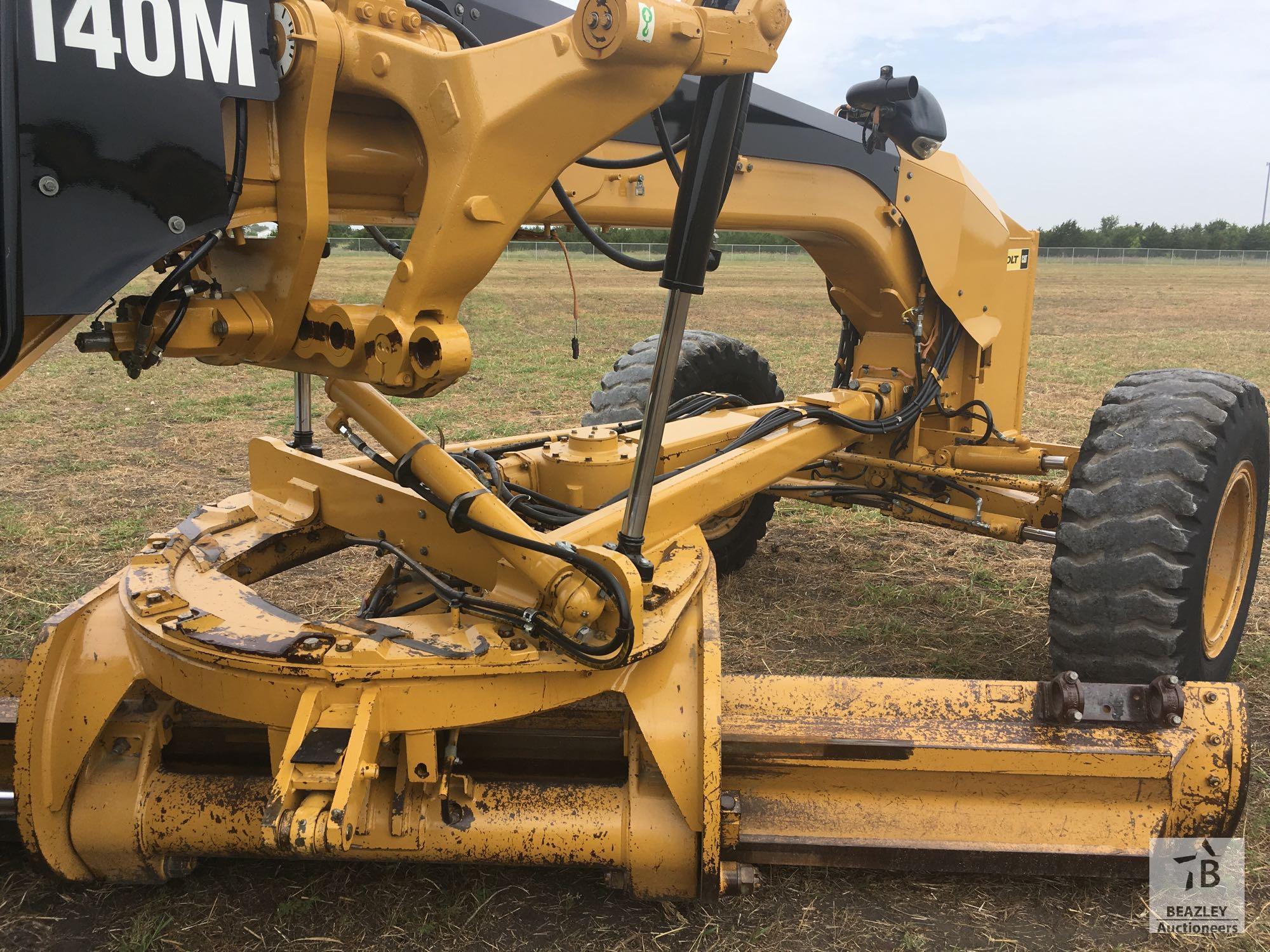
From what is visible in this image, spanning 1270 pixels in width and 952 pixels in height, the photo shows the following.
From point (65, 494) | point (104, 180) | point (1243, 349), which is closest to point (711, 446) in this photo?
point (104, 180)

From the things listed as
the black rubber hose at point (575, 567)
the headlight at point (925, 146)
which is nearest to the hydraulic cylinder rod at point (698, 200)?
the black rubber hose at point (575, 567)

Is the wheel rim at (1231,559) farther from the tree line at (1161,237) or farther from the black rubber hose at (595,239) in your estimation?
the tree line at (1161,237)

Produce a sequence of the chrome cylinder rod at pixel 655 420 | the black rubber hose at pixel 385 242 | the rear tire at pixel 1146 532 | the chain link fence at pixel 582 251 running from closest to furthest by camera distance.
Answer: the chrome cylinder rod at pixel 655 420 → the black rubber hose at pixel 385 242 → the rear tire at pixel 1146 532 → the chain link fence at pixel 582 251

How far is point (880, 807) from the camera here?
2605 mm

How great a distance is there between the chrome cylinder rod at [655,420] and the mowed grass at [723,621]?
3.33 feet

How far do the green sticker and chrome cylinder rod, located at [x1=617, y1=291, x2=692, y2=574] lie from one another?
1.70ft

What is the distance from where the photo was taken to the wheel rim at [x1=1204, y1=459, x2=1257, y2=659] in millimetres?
3900

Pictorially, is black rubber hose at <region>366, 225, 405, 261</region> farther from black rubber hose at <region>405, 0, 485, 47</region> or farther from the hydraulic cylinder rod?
the hydraulic cylinder rod

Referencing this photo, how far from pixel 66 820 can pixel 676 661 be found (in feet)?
5.08

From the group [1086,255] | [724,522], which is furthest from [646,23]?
[1086,255]

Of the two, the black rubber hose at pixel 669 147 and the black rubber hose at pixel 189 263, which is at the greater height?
the black rubber hose at pixel 669 147

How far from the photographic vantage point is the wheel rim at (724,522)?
5.17 metres

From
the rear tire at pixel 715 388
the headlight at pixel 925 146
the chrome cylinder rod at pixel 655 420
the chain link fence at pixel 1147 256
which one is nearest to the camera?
the chrome cylinder rod at pixel 655 420

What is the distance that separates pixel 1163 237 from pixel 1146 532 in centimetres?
6104
